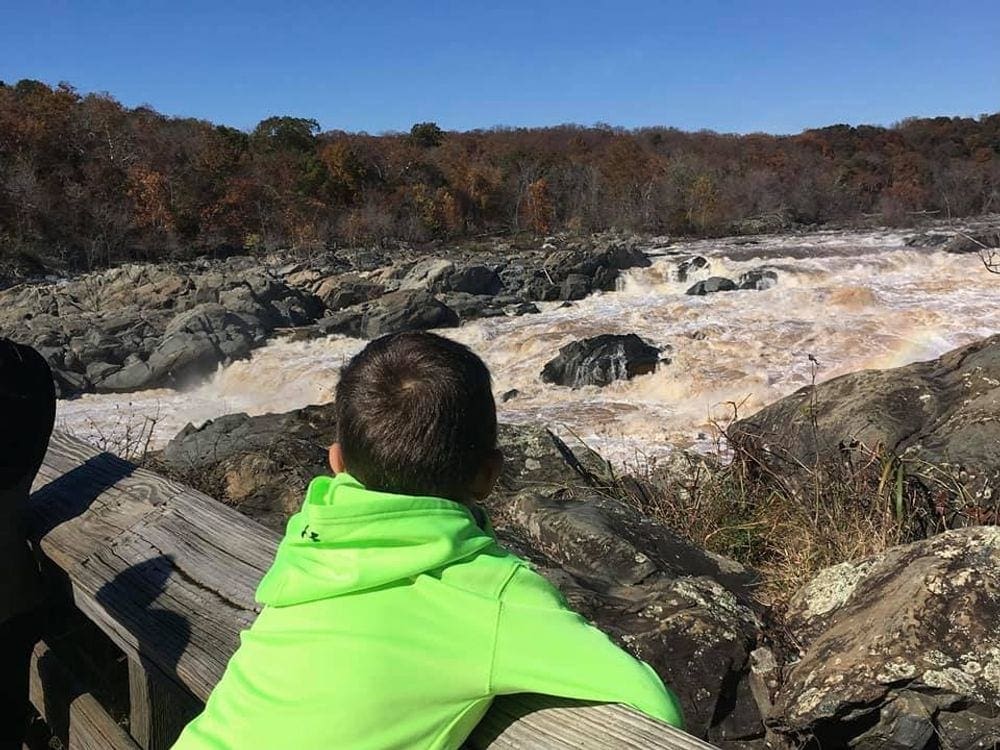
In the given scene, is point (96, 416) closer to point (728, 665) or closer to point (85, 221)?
point (728, 665)

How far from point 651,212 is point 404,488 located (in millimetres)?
37549

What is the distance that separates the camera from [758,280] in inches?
811

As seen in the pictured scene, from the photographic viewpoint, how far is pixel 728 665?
8.20 ft

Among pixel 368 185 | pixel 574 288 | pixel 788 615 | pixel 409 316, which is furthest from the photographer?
pixel 368 185

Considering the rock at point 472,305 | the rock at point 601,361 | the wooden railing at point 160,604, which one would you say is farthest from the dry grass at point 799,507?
the rock at point 472,305

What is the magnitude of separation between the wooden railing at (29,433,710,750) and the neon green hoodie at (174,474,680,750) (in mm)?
47

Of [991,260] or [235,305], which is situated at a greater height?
[991,260]

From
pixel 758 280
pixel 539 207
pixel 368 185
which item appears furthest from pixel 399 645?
pixel 368 185

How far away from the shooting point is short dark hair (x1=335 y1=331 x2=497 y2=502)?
127 cm

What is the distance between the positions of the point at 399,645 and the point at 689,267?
909 inches

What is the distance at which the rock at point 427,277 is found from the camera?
23359 mm

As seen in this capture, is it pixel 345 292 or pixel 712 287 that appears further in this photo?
pixel 345 292

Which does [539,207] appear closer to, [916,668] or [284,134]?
[284,134]

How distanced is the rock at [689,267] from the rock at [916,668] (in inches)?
822
